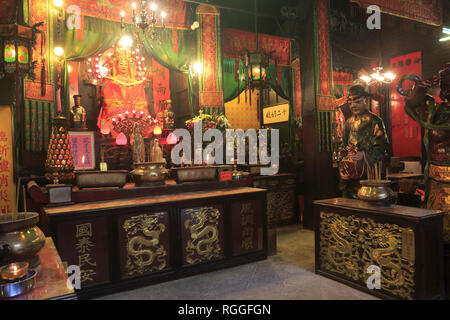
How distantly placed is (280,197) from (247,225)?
2125 mm

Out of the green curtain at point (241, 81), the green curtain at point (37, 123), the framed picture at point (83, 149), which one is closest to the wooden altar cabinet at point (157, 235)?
the green curtain at point (37, 123)

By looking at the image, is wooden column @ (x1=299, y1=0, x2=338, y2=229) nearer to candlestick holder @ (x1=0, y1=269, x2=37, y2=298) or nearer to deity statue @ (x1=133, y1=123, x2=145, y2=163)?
deity statue @ (x1=133, y1=123, x2=145, y2=163)

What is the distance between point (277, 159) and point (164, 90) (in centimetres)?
325

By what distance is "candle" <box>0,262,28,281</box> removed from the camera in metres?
1.19

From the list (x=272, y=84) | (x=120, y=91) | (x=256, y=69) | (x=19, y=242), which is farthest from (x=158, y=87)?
(x=19, y=242)

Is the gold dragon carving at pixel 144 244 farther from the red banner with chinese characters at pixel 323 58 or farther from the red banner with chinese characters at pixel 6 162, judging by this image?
the red banner with chinese characters at pixel 323 58

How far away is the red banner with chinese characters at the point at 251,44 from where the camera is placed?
6086 mm

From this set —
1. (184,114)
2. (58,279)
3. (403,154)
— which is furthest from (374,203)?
(403,154)

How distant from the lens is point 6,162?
4285mm

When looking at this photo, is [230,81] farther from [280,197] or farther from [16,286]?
[16,286]

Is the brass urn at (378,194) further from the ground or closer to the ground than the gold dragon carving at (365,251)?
further from the ground

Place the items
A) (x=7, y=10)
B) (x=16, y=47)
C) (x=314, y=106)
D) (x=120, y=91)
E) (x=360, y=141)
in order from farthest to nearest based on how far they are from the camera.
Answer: (x=120, y=91) → (x=314, y=106) → (x=360, y=141) → (x=7, y=10) → (x=16, y=47)

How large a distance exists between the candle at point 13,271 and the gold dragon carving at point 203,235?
87.1 inches

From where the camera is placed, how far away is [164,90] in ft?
24.5
